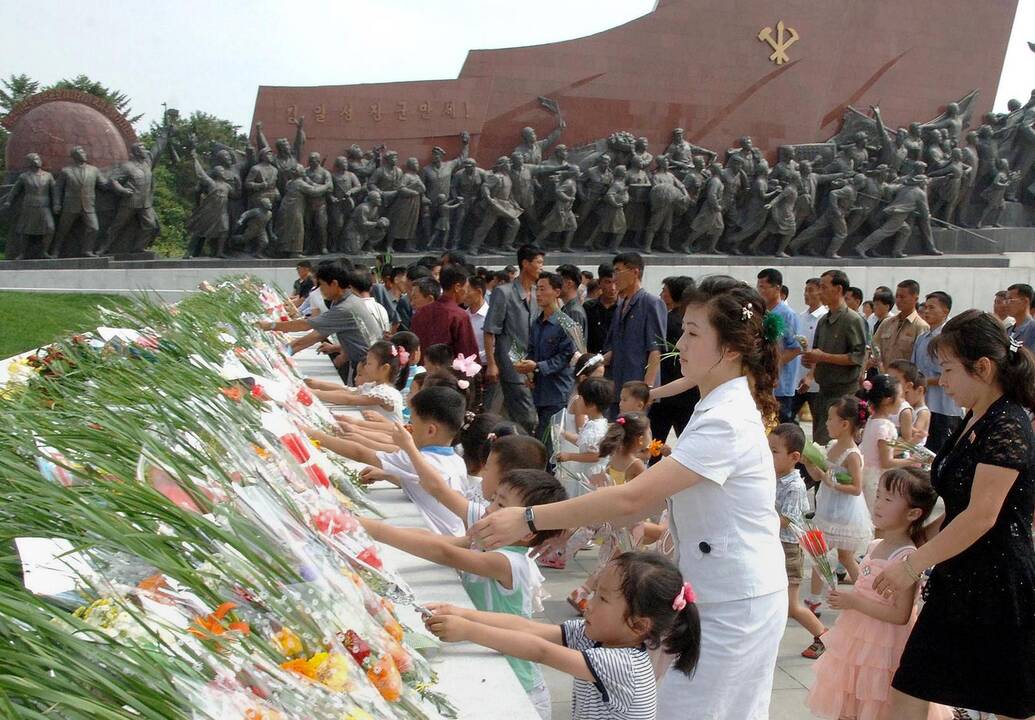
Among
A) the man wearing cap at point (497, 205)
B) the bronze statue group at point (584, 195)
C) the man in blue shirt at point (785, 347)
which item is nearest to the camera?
the man in blue shirt at point (785, 347)

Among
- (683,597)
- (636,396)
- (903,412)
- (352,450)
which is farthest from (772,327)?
(903,412)

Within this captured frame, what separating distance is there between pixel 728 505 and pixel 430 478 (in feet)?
2.95

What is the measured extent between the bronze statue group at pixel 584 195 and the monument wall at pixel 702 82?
0.40 m

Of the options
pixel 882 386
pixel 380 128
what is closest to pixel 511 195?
pixel 380 128

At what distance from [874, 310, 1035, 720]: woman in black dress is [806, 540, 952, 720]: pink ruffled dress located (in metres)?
0.26

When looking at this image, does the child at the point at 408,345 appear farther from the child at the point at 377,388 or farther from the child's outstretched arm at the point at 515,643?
the child's outstretched arm at the point at 515,643

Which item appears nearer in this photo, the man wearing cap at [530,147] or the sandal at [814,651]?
the sandal at [814,651]

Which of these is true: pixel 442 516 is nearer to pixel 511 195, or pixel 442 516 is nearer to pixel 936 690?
pixel 936 690

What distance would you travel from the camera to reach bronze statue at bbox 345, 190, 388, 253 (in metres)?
14.8

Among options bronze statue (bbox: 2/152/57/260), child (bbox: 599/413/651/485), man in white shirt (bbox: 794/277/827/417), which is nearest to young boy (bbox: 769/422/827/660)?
child (bbox: 599/413/651/485)

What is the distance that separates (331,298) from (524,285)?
3.61ft

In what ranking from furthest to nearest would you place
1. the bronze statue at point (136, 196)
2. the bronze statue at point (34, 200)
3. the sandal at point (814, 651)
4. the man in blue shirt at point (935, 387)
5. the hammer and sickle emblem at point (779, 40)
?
1. the hammer and sickle emblem at point (779, 40)
2. the bronze statue at point (136, 196)
3. the bronze statue at point (34, 200)
4. the man in blue shirt at point (935, 387)
5. the sandal at point (814, 651)

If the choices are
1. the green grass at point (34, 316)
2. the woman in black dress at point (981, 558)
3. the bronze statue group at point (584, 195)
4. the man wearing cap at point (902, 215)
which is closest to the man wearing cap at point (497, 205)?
the bronze statue group at point (584, 195)

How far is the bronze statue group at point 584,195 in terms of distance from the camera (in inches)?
558
